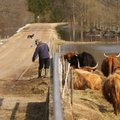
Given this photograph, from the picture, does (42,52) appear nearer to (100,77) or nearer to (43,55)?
(43,55)

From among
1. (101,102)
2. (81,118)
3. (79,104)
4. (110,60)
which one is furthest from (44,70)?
(81,118)

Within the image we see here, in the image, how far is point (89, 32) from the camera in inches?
3757

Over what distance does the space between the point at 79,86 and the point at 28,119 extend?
23.0 feet

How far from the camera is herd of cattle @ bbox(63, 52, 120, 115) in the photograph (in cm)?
1584

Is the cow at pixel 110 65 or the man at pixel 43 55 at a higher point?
the man at pixel 43 55

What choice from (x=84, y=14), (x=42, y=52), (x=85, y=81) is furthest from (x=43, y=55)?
(x=84, y=14)

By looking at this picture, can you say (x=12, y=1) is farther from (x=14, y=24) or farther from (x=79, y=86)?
(x=79, y=86)

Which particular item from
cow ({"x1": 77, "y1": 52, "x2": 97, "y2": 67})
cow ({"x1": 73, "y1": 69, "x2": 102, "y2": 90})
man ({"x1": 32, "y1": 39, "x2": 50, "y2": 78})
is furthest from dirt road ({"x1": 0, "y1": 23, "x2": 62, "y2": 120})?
cow ({"x1": 77, "y1": 52, "x2": 97, "y2": 67})

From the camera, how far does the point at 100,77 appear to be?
71.1 feet

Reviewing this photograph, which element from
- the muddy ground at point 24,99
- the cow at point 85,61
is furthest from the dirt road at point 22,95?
the cow at point 85,61

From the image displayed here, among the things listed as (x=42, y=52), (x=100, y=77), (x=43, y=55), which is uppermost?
(x=42, y=52)

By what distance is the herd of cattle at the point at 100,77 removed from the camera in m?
15.8

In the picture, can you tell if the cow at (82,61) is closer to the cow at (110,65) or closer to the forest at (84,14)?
the cow at (110,65)

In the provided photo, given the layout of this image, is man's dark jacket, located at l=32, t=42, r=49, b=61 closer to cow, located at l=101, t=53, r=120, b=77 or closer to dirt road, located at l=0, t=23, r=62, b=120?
dirt road, located at l=0, t=23, r=62, b=120
